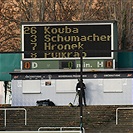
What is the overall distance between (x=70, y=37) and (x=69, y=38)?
0.19 feet

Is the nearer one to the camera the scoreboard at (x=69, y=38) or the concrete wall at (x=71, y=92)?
the scoreboard at (x=69, y=38)

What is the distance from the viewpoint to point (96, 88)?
2144 cm

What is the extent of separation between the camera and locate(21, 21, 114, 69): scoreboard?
2088 cm

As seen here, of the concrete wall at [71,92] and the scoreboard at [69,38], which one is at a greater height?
the scoreboard at [69,38]

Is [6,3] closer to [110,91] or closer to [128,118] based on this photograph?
[110,91]

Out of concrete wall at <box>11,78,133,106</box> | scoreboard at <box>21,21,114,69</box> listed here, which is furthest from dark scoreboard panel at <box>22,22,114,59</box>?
concrete wall at <box>11,78,133,106</box>

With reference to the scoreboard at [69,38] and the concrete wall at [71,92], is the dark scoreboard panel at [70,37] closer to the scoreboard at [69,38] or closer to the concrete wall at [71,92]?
the scoreboard at [69,38]

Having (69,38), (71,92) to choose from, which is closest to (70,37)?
(69,38)

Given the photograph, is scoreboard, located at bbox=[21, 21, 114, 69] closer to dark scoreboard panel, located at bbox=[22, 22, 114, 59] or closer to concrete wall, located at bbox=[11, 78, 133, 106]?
dark scoreboard panel, located at bbox=[22, 22, 114, 59]

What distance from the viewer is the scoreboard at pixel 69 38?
20875mm

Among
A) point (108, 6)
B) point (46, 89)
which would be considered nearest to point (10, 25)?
point (108, 6)

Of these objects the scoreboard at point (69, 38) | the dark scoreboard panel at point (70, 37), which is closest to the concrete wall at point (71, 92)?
the scoreboard at point (69, 38)

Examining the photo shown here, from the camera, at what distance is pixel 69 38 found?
20.9 m

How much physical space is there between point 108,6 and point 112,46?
442 inches
